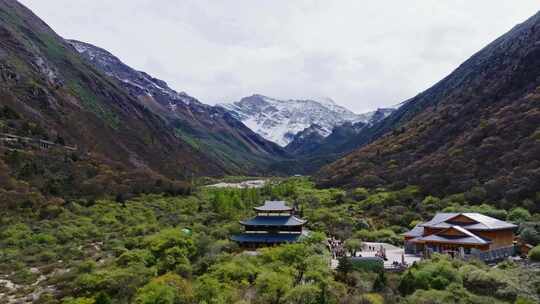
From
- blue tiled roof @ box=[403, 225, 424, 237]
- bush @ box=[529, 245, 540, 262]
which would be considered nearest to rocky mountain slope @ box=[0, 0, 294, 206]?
blue tiled roof @ box=[403, 225, 424, 237]

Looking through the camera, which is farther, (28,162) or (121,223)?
(28,162)

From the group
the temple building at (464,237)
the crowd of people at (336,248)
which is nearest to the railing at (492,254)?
the temple building at (464,237)

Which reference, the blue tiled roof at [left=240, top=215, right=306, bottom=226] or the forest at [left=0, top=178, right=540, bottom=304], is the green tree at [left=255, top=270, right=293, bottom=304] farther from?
the blue tiled roof at [left=240, top=215, right=306, bottom=226]

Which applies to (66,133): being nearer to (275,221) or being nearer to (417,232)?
(275,221)

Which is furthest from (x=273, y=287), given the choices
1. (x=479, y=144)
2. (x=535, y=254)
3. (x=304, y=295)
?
(x=479, y=144)

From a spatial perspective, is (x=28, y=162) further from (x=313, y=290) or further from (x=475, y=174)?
(x=475, y=174)

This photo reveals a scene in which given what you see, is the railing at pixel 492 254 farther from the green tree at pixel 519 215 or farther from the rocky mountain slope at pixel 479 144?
the rocky mountain slope at pixel 479 144

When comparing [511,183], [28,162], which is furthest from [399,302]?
[28,162]
